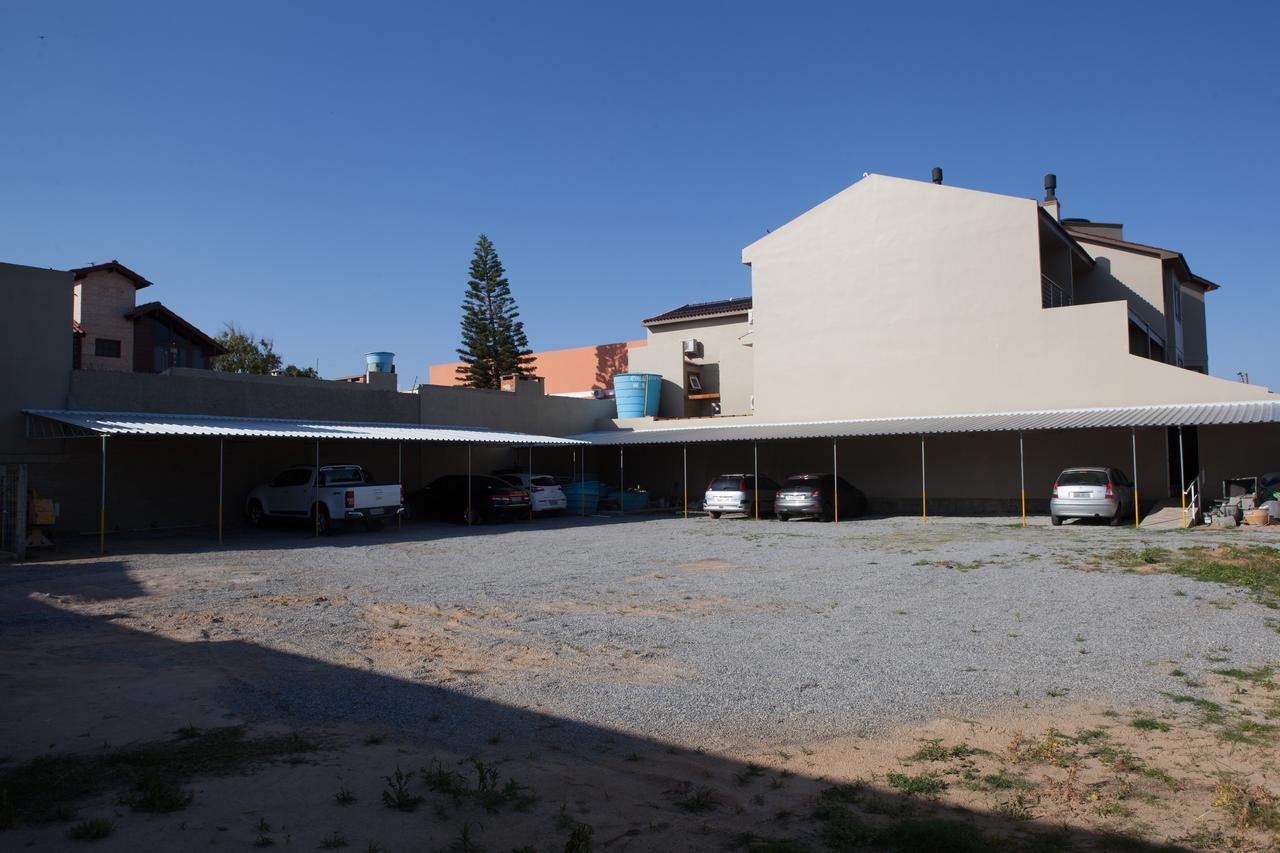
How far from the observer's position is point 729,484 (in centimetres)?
2352

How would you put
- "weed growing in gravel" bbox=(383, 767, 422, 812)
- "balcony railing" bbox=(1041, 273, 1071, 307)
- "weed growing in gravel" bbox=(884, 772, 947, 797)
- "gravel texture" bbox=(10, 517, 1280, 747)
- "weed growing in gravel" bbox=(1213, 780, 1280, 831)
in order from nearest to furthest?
"weed growing in gravel" bbox=(1213, 780, 1280, 831), "weed growing in gravel" bbox=(383, 767, 422, 812), "weed growing in gravel" bbox=(884, 772, 947, 797), "gravel texture" bbox=(10, 517, 1280, 747), "balcony railing" bbox=(1041, 273, 1071, 307)

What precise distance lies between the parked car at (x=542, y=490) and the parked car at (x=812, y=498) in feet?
20.2

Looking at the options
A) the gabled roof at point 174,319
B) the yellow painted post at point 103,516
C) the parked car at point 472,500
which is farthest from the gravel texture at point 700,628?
the gabled roof at point 174,319

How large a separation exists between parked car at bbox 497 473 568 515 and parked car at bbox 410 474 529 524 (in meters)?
0.47

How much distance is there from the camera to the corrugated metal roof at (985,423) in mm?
18188

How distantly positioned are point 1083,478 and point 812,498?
622cm

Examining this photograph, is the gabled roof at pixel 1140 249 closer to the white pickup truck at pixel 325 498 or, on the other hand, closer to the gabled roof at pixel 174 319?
the white pickup truck at pixel 325 498

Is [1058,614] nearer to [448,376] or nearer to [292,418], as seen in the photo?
[292,418]

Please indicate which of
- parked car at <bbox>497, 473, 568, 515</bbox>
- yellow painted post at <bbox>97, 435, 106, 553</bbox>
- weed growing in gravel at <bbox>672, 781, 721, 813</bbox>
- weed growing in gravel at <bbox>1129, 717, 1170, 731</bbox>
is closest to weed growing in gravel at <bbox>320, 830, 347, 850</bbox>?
weed growing in gravel at <bbox>672, 781, 721, 813</bbox>

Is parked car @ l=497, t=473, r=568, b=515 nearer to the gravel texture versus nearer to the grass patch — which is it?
the gravel texture

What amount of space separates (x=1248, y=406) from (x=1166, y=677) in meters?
15.9

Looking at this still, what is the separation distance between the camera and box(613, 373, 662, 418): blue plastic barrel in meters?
32.6

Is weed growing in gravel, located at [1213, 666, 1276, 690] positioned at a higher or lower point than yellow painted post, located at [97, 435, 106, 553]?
lower

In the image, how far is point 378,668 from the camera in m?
6.92
